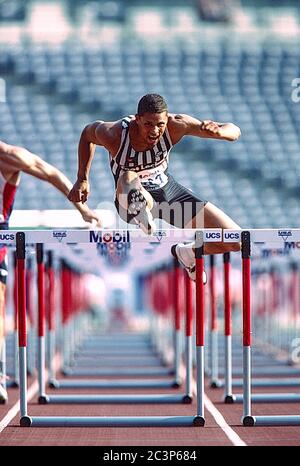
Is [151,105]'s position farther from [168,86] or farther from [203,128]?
[168,86]

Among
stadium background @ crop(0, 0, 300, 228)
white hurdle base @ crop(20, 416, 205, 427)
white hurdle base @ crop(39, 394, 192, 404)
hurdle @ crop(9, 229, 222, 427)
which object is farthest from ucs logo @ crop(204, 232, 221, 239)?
stadium background @ crop(0, 0, 300, 228)

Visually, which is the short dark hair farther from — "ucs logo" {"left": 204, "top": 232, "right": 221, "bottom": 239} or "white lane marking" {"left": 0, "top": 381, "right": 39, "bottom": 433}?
"white lane marking" {"left": 0, "top": 381, "right": 39, "bottom": 433}

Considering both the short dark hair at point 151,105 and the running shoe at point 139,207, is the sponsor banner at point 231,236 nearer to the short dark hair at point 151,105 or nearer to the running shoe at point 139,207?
the running shoe at point 139,207

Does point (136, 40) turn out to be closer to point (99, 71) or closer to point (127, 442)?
point (99, 71)

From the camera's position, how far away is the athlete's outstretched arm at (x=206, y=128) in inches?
206

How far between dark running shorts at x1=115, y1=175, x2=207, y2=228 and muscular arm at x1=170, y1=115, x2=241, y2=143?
0.35m

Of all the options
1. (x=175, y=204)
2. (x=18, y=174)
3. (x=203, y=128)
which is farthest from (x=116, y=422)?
(x=18, y=174)

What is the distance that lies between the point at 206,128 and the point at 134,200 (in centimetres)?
47

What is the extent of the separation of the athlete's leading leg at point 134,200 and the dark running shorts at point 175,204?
0.23 m

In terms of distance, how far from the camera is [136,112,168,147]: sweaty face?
526 centimetres

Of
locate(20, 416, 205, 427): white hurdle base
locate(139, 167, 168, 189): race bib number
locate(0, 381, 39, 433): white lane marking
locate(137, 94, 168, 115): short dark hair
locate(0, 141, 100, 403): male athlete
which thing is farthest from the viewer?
locate(0, 141, 100, 403): male athlete

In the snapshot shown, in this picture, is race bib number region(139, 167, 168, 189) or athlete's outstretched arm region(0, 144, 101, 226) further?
athlete's outstretched arm region(0, 144, 101, 226)

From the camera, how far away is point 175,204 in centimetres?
570
